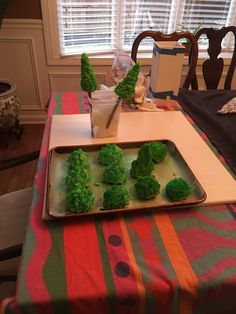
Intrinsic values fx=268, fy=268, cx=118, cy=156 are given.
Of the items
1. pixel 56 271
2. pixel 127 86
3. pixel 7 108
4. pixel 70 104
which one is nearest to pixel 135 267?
pixel 56 271

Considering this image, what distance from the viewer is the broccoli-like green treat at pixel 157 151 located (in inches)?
33.2

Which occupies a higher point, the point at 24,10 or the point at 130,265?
the point at 24,10

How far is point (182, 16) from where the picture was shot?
2.40m

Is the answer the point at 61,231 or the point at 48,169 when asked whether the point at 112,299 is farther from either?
the point at 48,169

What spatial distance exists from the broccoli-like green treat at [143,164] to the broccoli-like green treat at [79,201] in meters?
0.17

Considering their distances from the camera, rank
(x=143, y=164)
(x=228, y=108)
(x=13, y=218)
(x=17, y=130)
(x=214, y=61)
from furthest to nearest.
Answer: (x=17, y=130) < (x=214, y=61) < (x=228, y=108) < (x=13, y=218) < (x=143, y=164)

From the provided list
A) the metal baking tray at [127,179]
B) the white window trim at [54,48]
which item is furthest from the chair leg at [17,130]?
the metal baking tray at [127,179]

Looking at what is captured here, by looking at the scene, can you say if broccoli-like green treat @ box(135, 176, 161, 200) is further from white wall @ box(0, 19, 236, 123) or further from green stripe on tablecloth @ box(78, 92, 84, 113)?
white wall @ box(0, 19, 236, 123)

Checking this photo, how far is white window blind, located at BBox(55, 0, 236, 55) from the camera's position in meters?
2.26

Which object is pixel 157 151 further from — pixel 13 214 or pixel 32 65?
pixel 32 65

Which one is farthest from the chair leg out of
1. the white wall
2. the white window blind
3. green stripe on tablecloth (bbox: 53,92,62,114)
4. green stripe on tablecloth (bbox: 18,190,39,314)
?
green stripe on tablecloth (bbox: 18,190,39,314)

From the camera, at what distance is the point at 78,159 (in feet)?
2.62

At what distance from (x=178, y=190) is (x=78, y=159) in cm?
30

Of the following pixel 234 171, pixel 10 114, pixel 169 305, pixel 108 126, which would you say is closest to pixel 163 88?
pixel 108 126
